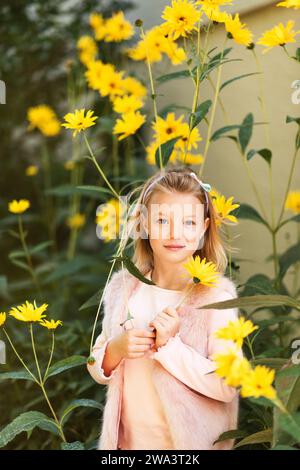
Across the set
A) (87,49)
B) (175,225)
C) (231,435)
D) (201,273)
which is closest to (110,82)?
(87,49)

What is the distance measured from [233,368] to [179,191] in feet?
1.40

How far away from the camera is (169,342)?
3.90 feet

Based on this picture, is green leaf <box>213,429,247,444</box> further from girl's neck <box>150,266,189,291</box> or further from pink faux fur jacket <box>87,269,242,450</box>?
girl's neck <box>150,266,189,291</box>

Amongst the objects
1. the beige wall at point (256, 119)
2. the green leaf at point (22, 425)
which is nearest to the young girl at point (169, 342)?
the green leaf at point (22, 425)

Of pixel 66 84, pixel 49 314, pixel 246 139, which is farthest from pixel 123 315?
pixel 66 84

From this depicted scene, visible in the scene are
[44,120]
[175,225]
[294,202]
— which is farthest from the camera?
[44,120]

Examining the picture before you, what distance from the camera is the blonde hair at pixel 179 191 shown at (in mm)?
1290

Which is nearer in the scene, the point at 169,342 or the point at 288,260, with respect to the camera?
the point at 169,342

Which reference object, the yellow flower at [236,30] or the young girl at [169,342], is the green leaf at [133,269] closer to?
the young girl at [169,342]

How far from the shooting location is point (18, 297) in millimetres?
2572

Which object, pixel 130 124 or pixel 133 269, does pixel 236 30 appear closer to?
pixel 130 124

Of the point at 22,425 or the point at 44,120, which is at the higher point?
the point at 44,120

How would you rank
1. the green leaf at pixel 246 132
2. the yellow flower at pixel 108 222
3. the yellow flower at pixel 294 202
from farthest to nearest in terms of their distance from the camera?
1. the yellow flower at pixel 294 202
2. the green leaf at pixel 246 132
3. the yellow flower at pixel 108 222
